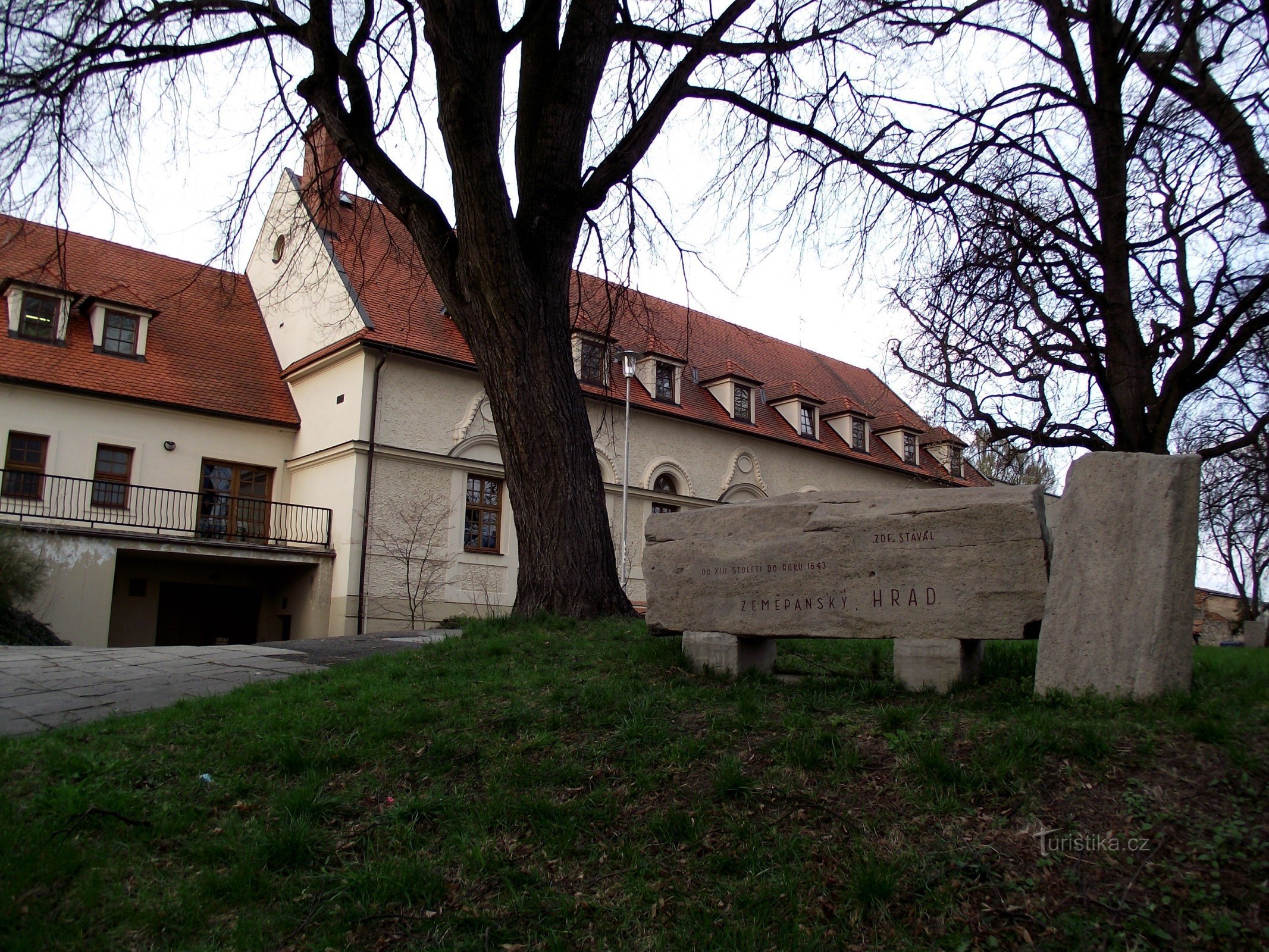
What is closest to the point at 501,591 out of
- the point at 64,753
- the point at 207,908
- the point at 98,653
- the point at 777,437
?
the point at 777,437

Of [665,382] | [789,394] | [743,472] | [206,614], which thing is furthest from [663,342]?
[206,614]

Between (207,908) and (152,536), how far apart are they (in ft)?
53.2

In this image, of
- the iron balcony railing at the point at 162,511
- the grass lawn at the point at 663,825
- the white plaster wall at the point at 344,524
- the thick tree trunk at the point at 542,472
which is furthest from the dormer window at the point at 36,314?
the grass lawn at the point at 663,825

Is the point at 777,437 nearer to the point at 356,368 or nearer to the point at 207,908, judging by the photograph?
the point at 356,368

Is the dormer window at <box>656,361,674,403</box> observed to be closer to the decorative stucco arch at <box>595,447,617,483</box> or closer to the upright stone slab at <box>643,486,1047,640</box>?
the decorative stucco arch at <box>595,447,617,483</box>

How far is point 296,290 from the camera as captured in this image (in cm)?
2044

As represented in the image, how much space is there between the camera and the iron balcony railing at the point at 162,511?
60.5ft

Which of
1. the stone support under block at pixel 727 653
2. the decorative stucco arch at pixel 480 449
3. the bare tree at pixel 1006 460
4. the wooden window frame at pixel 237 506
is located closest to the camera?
the stone support under block at pixel 727 653

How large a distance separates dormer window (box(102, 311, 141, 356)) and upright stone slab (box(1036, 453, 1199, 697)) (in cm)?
2073

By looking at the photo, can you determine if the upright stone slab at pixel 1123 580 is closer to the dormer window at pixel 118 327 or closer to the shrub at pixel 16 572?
the shrub at pixel 16 572

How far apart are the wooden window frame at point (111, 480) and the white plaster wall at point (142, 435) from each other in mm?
98

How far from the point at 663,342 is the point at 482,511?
20.2 feet

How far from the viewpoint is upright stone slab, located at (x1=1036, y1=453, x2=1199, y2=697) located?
498cm

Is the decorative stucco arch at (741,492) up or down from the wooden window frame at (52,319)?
down
